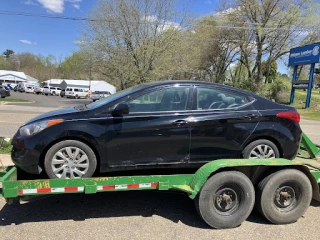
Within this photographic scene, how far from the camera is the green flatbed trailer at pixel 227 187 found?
12.0 ft

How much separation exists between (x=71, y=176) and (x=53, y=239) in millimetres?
781

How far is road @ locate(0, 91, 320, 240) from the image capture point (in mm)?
3588

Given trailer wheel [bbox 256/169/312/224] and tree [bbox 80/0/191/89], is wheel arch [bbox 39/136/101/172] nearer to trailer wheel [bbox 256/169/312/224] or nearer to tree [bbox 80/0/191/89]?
trailer wheel [bbox 256/169/312/224]

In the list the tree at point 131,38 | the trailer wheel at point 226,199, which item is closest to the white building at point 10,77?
the tree at point 131,38

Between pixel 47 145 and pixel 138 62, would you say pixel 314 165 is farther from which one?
pixel 138 62

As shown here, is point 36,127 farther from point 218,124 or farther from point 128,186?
point 218,124

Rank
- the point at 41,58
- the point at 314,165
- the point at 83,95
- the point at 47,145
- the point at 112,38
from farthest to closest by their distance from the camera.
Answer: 1. the point at 41,58
2. the point at 83,95
3. the point at 112,38
4. the point at 314,165
5. the point at 47,145

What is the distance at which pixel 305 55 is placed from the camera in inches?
1057

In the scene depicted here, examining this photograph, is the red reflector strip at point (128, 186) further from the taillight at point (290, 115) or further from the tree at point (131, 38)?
the tree at point (131, 38)

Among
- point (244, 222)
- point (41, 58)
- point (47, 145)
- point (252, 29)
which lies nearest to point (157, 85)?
point (47, 145)

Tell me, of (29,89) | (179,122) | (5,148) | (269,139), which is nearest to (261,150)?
(269,139)

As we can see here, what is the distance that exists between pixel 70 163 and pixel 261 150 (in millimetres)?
2710

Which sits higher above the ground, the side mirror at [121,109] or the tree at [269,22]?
the tree at [269,22]

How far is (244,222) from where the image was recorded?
4.04 metres
